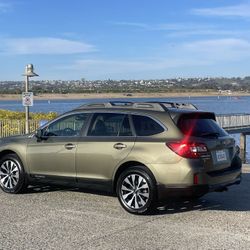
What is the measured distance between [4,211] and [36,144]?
1596mm

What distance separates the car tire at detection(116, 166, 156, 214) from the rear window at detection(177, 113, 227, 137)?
2.81ft

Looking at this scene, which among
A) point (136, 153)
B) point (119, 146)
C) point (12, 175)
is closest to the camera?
point (136, 153)

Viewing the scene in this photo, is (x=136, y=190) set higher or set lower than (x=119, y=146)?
lower

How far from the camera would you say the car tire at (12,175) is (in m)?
9.45

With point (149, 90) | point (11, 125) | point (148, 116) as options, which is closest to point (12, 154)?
point (148, 116)

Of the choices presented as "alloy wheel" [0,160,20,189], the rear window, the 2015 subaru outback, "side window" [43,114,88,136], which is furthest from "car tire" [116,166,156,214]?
"alloy wheel" [0,160,20,189]

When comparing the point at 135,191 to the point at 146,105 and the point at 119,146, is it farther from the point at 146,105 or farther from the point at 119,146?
the point at 146,105

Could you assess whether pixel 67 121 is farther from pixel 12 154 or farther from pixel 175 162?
pixel 175 162

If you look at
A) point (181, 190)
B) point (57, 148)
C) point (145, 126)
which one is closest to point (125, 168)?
point (145, 126)

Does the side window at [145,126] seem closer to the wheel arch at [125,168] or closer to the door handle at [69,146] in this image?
the wheel arch at [125,168]

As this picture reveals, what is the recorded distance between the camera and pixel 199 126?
26.3 feet

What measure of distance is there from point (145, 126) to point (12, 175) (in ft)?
9.49

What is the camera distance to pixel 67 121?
9008 millimetres

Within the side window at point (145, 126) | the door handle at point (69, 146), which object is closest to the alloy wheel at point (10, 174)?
the door handle at point (69, 146)
